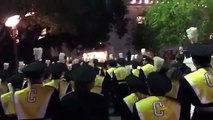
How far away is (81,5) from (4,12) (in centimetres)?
843

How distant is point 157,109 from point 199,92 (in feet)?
2.51

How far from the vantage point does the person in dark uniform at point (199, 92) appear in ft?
26.6

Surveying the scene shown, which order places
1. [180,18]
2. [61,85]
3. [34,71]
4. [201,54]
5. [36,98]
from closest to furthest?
[201,54]
[34,71]
[36,98]
[61,85]
[180,18]

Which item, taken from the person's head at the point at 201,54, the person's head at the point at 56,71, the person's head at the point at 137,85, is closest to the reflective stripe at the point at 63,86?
the person's head at the point at 56,71

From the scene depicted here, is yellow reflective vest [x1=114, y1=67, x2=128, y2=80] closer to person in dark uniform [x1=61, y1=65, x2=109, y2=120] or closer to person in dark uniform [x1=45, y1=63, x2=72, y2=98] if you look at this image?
person in dark uniform [x1=45, y1=63, x2=72, y2=98]

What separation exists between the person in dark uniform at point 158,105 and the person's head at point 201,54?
755mm

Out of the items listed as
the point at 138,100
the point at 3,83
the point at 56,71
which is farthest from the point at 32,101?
the point at 3,83

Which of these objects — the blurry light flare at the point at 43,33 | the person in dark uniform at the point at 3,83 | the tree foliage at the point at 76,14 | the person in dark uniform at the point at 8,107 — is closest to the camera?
the person in dark uniform at the point at 8,107

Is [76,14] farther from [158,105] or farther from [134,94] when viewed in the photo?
[158,105]

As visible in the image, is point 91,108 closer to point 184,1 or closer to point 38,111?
point 38,111

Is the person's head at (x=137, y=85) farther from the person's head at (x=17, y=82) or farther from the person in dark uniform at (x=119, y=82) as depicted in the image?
the person in dark uniform at (x=119, y=82)

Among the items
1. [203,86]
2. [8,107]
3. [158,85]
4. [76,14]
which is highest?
[158,85]

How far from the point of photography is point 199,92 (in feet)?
26.7

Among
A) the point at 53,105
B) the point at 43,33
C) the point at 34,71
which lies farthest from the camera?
the point at 43,33
